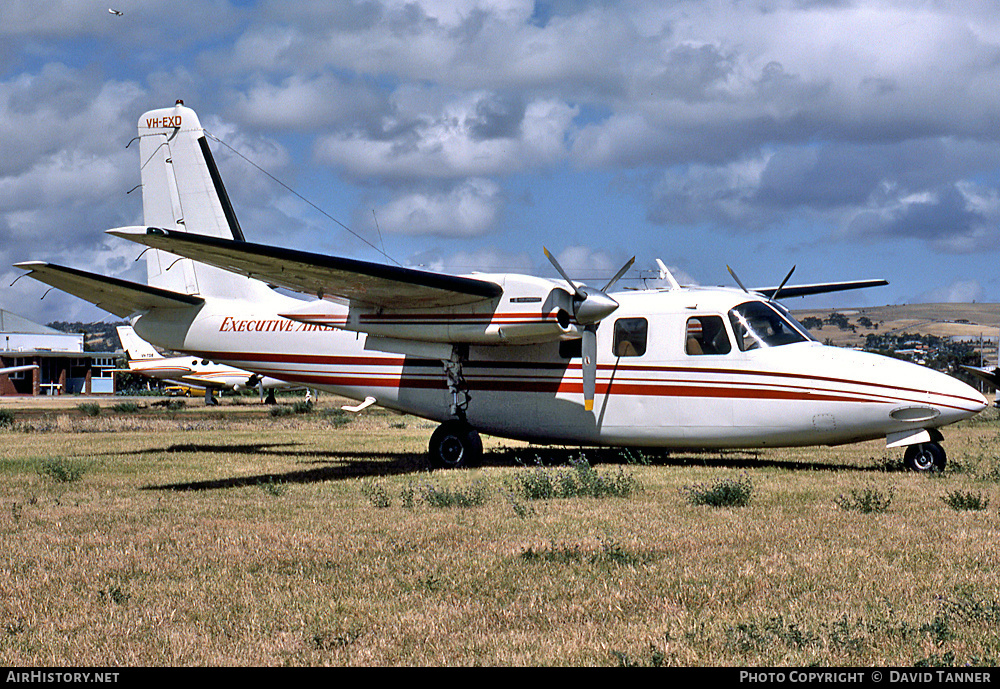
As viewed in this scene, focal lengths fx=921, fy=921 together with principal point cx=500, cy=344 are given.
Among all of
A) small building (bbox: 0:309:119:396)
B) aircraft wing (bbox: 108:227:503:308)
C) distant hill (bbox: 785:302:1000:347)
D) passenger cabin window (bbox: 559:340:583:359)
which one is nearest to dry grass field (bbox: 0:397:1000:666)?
passenger cabin window (bbox: 559:340:583:359)

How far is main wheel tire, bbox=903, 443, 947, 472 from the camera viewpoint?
13.9 meters

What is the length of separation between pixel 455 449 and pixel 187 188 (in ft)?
26.4

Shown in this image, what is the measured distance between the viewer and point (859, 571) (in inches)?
280

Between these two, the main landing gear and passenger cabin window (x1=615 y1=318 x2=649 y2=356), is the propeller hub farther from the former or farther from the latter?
the main landing gear

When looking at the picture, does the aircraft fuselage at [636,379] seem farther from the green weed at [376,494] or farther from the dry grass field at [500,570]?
the green weed at [376,494]

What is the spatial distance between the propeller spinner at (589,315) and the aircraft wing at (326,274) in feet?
4.26

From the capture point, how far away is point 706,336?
15023 mm

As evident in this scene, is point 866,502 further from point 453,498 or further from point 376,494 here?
point 376,494

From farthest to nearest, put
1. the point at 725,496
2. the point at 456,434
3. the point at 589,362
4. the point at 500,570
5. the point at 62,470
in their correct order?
the point at 456,434 < the point at 589,362 < the point at 62,470 < the point at 725,496 < the point at 500,570

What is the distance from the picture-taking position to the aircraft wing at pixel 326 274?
40.7 ft

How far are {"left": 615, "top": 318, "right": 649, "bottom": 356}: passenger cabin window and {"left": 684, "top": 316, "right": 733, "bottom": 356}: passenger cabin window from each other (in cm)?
77

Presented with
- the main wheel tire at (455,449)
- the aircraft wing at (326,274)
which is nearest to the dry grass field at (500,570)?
the main wheel tire at (455,449)

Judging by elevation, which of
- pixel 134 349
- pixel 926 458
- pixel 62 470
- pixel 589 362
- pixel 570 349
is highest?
pixel 134 349

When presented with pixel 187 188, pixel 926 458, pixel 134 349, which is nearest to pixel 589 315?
pixel 926 458
